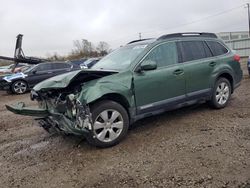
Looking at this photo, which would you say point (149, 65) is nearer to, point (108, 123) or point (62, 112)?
point (108, 123)

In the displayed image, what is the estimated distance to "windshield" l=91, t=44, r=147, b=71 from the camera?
4.50 meters

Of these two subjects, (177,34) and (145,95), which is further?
(177,34)

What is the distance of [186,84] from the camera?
194 inches

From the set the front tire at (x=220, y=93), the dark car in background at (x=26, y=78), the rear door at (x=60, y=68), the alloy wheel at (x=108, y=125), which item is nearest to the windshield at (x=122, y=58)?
the alloy wheel at (x=108, y=125)

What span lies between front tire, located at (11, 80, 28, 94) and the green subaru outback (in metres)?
7.70

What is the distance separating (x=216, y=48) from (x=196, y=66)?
3.50 feet

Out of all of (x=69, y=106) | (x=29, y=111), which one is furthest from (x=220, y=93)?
(x=29, y=111)

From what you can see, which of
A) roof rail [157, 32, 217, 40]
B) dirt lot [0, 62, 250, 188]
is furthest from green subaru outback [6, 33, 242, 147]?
dirt lot [0, 62, 250, 188]

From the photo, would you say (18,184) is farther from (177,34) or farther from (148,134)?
(177,34)

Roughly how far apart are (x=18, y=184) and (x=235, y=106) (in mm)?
5007

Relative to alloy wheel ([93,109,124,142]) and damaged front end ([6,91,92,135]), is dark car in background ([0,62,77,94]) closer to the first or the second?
damaged front end ([6,91,92,135])

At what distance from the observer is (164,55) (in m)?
4.74

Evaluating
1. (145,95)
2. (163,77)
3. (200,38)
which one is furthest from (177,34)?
(145,95)

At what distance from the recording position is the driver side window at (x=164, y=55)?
15.0 feet
